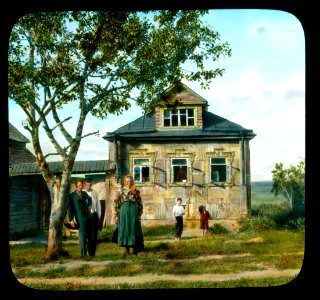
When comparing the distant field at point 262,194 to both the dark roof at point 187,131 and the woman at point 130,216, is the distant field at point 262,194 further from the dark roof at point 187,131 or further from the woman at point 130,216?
the woman at point 130,216

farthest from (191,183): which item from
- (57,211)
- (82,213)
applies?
(57,211)

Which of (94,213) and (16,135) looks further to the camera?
(94,213)

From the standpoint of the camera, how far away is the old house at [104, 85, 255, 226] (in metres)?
3.47

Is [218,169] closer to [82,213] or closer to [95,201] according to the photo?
[95,201]

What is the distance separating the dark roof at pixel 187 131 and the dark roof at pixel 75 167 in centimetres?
22

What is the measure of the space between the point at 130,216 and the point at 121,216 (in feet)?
0.26

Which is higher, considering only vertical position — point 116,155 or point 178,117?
point 178,117

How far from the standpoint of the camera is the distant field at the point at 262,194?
3504 mm

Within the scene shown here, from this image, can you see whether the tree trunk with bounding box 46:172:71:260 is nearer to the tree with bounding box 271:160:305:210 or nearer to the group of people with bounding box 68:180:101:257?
the group of people with bounding box 68:180:101:257

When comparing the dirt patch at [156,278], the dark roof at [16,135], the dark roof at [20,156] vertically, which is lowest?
the dirt patch at [156,278]

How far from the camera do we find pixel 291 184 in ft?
11.8

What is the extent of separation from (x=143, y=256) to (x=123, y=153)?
34.4 inches

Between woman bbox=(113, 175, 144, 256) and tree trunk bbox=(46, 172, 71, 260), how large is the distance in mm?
435

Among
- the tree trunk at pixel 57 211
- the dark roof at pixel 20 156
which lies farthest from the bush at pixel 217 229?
the dark roof at pixel 20 156
